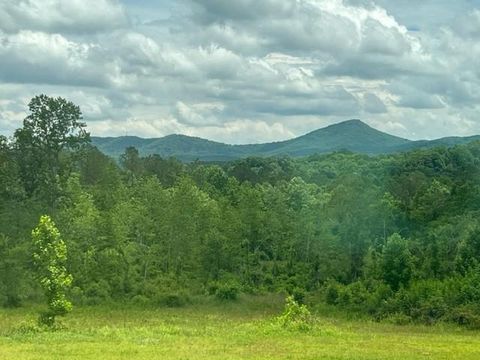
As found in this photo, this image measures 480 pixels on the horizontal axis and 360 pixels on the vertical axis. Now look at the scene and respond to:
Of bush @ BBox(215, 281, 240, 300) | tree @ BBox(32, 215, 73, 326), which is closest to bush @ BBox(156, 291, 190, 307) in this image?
bush @ BBox(215, 281, 240, 300)

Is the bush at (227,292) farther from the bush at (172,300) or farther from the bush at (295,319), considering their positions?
the bush at (295,319)

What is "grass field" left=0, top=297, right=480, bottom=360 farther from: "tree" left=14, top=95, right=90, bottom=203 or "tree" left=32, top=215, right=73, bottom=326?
"tree" left=14, top=95, right=90, bottom=203

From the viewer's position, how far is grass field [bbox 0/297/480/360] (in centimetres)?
2841

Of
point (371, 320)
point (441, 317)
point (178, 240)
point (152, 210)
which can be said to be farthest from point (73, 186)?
point (441, 317)

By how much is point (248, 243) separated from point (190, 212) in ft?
26.4

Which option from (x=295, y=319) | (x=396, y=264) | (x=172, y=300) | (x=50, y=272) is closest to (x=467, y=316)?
(x=396, y=264)

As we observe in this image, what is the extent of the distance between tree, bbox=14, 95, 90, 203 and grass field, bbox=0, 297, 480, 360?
23.8m

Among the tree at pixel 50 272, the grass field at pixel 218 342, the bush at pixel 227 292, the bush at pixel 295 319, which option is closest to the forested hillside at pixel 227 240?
the bush at pixel 227 292

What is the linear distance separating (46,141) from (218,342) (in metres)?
41.3

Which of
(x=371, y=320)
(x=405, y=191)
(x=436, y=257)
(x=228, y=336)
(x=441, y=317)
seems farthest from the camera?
(x=405, y=191)

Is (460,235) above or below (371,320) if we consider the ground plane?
above

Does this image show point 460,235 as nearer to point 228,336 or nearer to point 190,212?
point 190,212

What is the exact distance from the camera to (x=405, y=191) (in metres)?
92.2

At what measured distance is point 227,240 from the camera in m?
68.2
